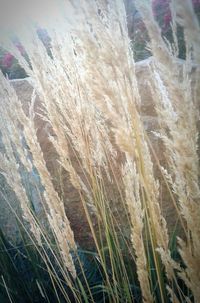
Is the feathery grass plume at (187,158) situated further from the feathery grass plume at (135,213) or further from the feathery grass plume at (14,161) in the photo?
the feathery grass plume at (14,161)

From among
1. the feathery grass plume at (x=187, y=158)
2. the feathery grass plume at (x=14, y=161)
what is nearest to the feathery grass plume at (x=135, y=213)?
the feathery grass plume at (x=187, y=158)

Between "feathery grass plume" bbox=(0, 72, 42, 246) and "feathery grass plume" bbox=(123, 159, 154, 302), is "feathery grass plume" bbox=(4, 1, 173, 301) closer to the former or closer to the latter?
"feathery grass plume" bbox=(123, 159, 154, 302)

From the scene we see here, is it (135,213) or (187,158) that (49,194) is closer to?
(135,213)

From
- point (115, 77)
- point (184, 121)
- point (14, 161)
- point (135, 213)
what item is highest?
point (115, 77)

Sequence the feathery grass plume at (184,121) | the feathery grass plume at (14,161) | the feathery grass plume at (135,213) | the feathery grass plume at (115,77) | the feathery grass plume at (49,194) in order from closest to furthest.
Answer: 1. the feathery grass plume at (184,121)
2. the feathery grass plume at (115,77)
3. the feathery grass plume at (135,213)
4. the feathery grass plume at (49,194)
5. the feathery grass plume at (14,161)

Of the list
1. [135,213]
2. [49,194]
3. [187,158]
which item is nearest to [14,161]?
[49,194]

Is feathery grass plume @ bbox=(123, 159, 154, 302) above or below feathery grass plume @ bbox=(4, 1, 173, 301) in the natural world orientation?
below

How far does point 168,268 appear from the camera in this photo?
1.00 meters

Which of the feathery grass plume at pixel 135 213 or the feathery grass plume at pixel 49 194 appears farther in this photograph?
the feathery grass plume at pixel 49 194

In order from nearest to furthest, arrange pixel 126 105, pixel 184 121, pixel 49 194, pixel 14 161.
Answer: pixel 184 121 → pixel 126 105 → pixel 49 194 → pixel 14 161

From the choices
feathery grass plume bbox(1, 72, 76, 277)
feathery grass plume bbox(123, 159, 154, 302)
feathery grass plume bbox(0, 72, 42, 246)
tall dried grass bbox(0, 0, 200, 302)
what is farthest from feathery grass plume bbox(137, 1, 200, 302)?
feathery grass plume bbox(0, 72, 42, 246)

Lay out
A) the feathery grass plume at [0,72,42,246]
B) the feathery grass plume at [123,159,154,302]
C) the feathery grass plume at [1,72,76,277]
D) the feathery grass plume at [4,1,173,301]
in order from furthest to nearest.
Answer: the feathery grass plume at [0,72,42,246] → the feathery grass plume at [1,72,76,277] → the feathery grass plume at [123,159,154,302] → the feathery grass plume at [4,1,173,301]

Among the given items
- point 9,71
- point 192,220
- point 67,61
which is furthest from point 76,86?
A: point 9,71

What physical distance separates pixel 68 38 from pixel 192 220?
87 centimetres
